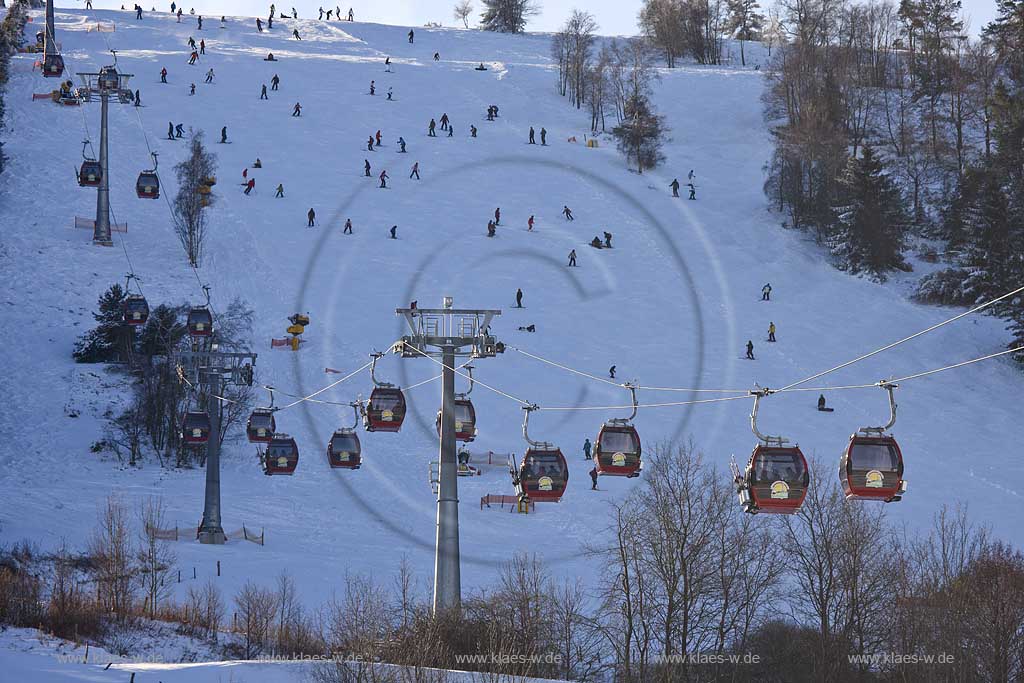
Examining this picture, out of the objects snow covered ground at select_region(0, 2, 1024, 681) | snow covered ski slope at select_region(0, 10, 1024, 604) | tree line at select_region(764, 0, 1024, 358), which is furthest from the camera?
tree line at select_region(764, 0, 1024, 358)

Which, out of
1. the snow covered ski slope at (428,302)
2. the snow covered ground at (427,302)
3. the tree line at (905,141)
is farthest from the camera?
the tree line at (905,141)

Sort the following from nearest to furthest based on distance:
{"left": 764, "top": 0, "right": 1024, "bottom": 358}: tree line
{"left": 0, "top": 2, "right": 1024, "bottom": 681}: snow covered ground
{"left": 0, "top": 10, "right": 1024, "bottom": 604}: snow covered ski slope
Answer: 1. {"left": 0, "top": 2, "right": 1024, "bottom": 681}: snow covered ground
2. {"left": 0, "top": 10, "right": 1024, "bottom": 604}: snow covered ski slope
3. {"left": 764, "top": 0, "right": 1024, "bottom": 358}: tree line

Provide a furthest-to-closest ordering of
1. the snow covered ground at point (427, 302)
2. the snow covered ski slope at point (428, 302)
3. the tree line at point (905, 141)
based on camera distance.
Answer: the tree line at point (905, 141)
the snow covered ski slope at point (428, 302)
the snow covered ground at point (427, 302)

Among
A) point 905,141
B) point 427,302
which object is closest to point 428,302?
point 427,302

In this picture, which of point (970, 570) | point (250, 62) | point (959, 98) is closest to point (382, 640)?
point (970, 570)

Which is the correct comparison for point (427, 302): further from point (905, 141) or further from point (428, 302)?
point (905, 141)

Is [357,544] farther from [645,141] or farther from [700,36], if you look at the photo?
[700,36]
